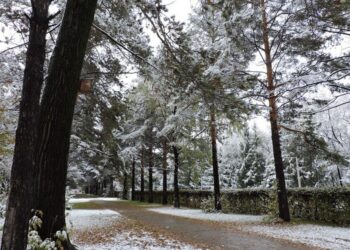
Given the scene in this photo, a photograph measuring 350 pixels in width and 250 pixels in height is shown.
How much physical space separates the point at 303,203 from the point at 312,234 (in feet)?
12.7

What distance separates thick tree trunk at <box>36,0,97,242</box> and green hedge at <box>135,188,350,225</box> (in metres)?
9.80

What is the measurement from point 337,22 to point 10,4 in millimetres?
8007

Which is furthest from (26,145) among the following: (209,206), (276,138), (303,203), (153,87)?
(209,206)

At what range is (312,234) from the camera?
871 centimetres

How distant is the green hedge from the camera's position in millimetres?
10805

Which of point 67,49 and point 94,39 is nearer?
point 67,49

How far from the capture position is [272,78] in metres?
12.3

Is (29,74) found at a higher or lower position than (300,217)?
higher

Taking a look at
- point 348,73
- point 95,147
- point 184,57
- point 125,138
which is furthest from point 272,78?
point 125,138

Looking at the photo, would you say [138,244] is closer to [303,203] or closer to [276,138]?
[276,138]

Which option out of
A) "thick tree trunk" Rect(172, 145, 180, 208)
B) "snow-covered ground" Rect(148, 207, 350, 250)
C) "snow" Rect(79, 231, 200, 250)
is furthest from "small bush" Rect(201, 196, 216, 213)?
"snow" Rect(79, 231, 200, 250)

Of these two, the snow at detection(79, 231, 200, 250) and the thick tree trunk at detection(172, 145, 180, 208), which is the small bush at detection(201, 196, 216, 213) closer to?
the thick tree trunk at detection(172, 145, 180, 208)

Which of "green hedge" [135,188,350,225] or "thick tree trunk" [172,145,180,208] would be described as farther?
"thick tree trunk" [172,145,180,208]

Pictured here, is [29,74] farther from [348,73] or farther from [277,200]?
[277,200]
